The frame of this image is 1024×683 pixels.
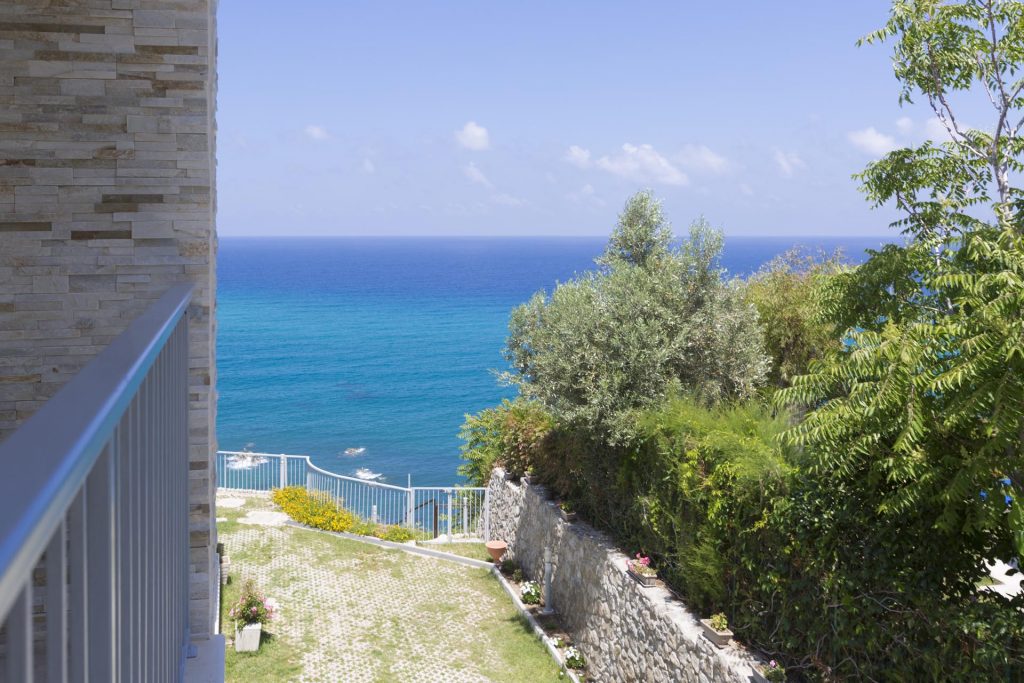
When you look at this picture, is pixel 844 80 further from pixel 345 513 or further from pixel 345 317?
pixel 345 317

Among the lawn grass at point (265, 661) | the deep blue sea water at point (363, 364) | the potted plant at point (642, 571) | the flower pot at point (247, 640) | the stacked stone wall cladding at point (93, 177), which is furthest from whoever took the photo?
the deep blue sea water at point (363, 364)

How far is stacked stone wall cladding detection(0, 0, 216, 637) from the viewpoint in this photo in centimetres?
334

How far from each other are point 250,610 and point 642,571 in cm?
547

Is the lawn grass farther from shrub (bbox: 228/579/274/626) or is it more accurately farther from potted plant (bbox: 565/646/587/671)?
potted plant (bbox: 565/646/587/671)

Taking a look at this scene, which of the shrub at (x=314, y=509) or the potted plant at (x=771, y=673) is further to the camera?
the shrub at (x=314, y=509)

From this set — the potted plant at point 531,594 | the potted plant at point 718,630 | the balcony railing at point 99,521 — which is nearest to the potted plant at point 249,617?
the potted plant at point 531,594

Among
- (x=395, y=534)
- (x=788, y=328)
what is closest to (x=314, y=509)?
(x=395, y=534)

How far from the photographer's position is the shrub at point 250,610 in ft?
37.4

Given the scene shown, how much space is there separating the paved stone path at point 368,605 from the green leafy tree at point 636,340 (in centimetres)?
356

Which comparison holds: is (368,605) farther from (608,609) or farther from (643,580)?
(643,580)

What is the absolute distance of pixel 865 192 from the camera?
369 inches

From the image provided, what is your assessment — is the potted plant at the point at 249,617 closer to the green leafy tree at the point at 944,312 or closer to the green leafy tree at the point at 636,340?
the green leafy tree at the point at 636,340

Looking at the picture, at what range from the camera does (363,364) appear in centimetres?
6775

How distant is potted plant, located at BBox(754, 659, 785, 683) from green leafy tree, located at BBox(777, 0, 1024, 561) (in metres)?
1.89
